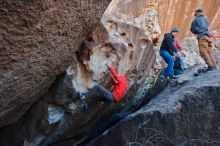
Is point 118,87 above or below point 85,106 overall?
above

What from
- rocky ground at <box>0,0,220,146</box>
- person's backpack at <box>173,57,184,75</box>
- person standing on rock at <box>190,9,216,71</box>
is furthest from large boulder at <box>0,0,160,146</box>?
person's backpack at <box>173,57,184,75</box>

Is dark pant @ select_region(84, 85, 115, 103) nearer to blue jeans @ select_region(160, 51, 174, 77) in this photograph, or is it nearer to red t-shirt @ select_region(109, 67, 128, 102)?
red t-shirt @ select_region(109, 67, 128, 102)

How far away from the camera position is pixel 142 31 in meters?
6.78

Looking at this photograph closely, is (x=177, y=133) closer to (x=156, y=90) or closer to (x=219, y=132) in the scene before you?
(x=219, y=132)

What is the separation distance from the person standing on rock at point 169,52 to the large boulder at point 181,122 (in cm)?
211

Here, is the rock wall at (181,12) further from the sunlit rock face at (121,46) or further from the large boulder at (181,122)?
the large boulder at (181,122)

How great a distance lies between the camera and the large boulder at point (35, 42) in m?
3.82

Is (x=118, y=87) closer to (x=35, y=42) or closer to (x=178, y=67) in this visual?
(x=35, y=42)

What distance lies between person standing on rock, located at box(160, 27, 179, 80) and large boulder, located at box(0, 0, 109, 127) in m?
2.76

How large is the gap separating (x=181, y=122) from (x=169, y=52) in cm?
302

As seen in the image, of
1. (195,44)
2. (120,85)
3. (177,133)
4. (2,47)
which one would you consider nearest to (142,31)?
(120,85)

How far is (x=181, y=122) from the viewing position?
492 cm

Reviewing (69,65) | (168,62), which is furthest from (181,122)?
(168,62)

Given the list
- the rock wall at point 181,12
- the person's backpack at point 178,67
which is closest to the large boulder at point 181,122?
the person's backpack at point 178,67
